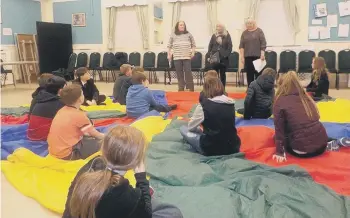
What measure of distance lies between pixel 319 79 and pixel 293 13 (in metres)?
3.74

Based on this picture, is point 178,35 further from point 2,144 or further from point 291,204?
point 291,204

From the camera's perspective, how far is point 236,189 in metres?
2.63

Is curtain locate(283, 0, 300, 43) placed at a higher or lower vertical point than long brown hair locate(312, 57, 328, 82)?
higher

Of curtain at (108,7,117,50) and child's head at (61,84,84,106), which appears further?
curtain at (108,7,117,50)

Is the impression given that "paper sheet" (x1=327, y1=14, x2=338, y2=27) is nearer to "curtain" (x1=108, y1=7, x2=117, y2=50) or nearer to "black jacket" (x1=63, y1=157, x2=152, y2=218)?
"curtain" (x1=108, y1=7, x2=117, y2=50)

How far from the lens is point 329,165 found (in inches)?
119

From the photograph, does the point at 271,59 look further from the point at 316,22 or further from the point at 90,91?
the point at 90,91

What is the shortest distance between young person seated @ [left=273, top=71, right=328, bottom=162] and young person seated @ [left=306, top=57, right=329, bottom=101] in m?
2.66

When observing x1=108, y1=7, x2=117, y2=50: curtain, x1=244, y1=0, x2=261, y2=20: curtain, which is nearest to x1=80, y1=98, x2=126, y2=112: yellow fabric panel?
x1=244, y1=0, x2=261, y2=20: curtain

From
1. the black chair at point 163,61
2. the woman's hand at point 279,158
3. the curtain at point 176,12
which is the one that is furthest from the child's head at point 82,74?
the curtain at point 176,12

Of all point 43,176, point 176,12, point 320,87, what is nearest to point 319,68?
point 320,87

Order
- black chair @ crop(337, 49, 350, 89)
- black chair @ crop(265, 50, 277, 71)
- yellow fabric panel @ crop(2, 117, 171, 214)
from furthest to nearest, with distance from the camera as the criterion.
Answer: black chair @ crop(265, 50, 277, 71) → black chair @ crop(337, 49, 350, 89) → yellow fabric panel @ crop(2, 117, 171, 214)

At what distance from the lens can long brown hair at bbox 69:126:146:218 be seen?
4.64ft

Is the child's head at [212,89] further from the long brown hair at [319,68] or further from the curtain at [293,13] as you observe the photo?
the curtain at [293,13]
